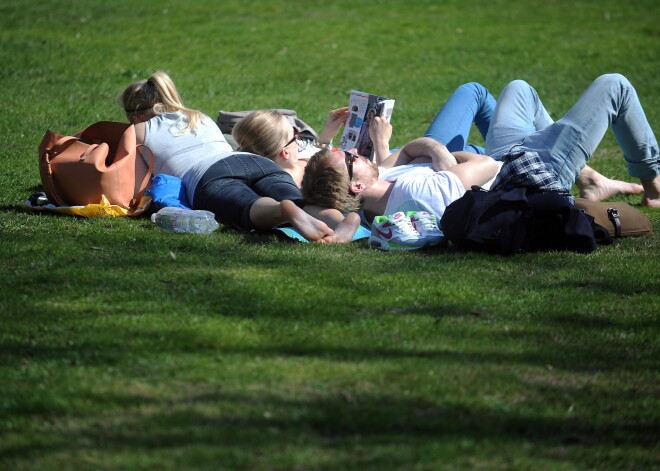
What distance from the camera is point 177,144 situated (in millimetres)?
6703

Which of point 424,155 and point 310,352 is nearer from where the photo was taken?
point 310,352

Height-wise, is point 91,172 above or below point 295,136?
below

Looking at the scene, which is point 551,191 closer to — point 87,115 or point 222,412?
point 222,412

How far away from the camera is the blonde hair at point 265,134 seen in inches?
264

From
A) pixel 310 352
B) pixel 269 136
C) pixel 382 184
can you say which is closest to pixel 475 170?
pixel 382 184

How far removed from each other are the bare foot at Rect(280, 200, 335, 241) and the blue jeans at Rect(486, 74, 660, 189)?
1.56 m

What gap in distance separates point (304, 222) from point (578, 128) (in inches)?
82.7

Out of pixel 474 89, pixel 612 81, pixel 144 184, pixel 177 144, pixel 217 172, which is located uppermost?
pixel 612 81

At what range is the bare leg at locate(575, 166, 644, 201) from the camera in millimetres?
7043

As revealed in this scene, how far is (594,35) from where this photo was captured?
16906 millimetres

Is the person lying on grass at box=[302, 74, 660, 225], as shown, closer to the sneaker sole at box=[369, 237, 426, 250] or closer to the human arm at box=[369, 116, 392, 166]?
the human arm at box=[369, 116, 392, 166]

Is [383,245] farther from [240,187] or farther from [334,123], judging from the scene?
[334,123]

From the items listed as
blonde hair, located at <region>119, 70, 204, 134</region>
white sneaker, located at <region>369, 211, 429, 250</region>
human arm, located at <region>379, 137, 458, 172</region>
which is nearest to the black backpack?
white sneaker, located at <region>369, 211, 429, 250</region>

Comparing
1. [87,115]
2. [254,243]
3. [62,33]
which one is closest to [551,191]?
[254,243]
